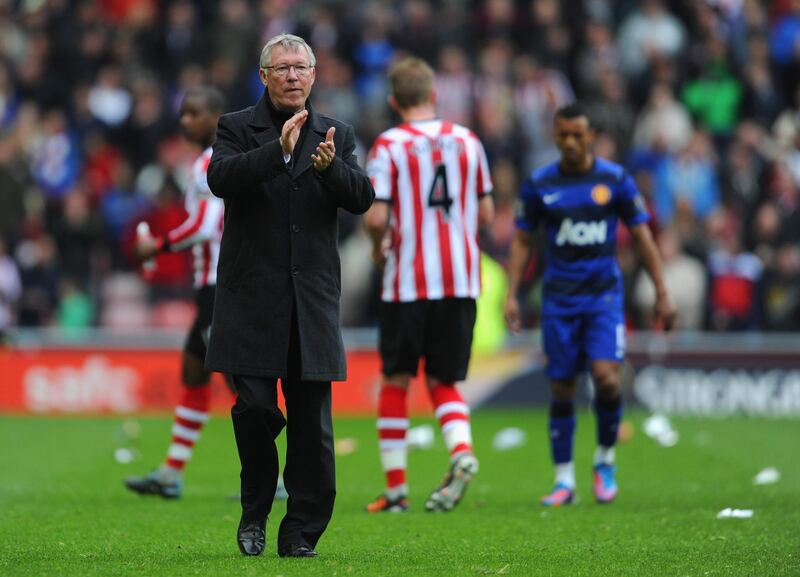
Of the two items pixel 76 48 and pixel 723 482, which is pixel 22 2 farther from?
pixel 723 482

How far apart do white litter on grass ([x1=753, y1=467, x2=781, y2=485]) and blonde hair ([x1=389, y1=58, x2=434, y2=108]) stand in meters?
3.68

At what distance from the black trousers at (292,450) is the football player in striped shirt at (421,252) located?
93.1 inches

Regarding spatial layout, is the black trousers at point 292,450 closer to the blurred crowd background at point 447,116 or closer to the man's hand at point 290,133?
the man's hand at point 290,133

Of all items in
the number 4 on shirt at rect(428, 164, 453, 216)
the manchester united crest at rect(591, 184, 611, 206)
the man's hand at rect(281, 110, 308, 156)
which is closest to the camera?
the man's hand at rect(281, 110, 308, 156)

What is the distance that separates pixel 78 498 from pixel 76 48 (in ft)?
44.5

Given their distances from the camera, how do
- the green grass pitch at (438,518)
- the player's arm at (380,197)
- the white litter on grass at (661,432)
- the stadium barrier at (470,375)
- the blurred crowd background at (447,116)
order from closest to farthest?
1. the green grass pitch at (438,518)
2. the player's arm at (380,197)
3. the white litter on grass at (661,432)
4. the stadium barrier at (470,375)
5. the blurred crowd background at (447,116)

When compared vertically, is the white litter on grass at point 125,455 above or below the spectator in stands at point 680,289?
below

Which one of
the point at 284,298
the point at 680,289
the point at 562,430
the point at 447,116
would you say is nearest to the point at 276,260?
the point at 284,298

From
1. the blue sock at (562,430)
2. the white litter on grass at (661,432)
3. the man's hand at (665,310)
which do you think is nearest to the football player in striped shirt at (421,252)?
the blue sock at (562,430)

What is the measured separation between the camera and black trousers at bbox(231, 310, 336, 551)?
22.8 ft

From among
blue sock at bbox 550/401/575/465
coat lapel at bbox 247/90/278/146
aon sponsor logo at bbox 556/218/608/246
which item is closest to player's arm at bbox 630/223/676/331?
aon sponsor logo at bbox 556/218/608/246

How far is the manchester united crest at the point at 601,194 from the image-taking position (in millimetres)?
9875

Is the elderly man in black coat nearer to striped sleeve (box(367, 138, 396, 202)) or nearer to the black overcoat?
the black overcoat

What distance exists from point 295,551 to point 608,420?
3.48 m
